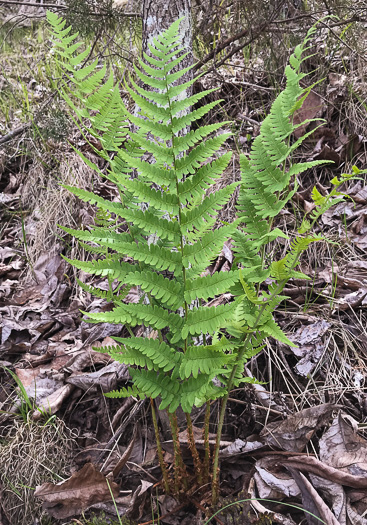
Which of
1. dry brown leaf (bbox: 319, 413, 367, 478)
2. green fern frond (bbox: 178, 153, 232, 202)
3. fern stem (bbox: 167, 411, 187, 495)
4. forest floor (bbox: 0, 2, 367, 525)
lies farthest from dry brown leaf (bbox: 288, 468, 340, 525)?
green fern frond (bbox: 178, 153, 232, 202)

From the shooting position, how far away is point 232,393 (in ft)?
→ 6.63

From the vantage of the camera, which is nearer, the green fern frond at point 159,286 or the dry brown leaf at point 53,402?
the green fern frond at point 159,286

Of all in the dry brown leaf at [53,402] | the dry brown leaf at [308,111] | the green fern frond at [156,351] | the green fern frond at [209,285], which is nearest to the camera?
the green fern frond at [209,285]

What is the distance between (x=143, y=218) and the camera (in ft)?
4.26

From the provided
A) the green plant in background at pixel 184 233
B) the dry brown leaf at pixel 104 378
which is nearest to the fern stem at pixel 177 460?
the green plant in background at pixel 184 233

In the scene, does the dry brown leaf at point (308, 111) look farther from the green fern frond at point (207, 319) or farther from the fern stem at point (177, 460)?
the fern stem at point (177, 460)

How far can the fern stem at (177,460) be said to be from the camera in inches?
60.9

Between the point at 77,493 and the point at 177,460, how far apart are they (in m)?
0.52

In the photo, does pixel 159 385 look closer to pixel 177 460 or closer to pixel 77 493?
pixel 177 460

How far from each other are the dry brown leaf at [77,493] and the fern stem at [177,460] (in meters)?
0.32

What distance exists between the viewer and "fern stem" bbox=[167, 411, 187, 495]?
1546mm

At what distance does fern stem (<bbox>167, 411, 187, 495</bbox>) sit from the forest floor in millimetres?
90

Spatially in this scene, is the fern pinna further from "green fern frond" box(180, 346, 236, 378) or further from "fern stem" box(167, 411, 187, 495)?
"fern stem" box(167, 411, 187, 495)

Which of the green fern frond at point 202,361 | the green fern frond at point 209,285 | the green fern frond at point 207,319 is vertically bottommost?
the green fern frond at point 202,361
